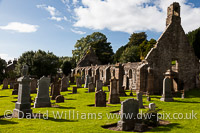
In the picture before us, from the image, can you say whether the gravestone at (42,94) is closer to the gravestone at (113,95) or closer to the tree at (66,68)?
the gravestone at (113,95)

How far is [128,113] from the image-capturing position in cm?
723

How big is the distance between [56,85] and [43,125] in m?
9.04

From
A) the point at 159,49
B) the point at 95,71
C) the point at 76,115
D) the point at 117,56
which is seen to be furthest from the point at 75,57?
the point at 76,115

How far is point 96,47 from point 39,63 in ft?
95.5

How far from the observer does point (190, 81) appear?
21469mm

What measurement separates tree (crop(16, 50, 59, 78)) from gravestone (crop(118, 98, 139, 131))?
27605 millimetres

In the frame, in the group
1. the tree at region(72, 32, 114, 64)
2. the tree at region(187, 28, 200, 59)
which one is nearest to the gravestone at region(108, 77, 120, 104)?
the tree at region(187, 28, 200, 59)

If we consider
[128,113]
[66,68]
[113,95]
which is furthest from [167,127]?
[66,68]

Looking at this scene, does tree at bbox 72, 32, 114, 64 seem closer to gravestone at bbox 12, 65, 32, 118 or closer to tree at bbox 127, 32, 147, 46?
tree at bbox 127, 32, 147, 46

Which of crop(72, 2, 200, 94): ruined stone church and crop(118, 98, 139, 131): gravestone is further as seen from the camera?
crop(72, 2, 200, 94): ruined stone church

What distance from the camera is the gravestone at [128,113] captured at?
7.07 m

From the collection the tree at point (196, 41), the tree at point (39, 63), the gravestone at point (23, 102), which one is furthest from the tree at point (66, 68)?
the gravestone at point (23, 102)

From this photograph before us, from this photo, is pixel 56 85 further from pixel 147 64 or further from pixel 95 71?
pixel 95 71

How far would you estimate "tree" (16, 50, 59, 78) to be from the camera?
32.3 m
